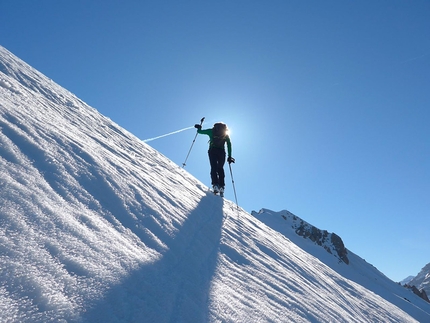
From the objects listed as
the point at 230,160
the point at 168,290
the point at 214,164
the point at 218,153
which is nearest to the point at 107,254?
the point at 168,290

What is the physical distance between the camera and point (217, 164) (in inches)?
342

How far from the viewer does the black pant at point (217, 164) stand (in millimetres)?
8648

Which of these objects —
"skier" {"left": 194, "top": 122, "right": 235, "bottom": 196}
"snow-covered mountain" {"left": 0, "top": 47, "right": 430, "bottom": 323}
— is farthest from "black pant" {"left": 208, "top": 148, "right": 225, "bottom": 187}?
"snow-covered mountain" {"left": 0, "top": 47, "right": 430, "bottom": 323}

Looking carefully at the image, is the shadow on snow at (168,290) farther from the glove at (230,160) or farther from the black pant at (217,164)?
the glove at (230,160)

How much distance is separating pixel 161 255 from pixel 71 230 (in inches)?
37.7

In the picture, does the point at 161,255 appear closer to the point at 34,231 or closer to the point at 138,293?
the point at 138,293

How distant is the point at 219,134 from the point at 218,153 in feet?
1.96

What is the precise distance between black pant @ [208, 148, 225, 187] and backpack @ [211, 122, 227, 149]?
17 centimetres

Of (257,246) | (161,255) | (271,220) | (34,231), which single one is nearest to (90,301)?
(34,231)

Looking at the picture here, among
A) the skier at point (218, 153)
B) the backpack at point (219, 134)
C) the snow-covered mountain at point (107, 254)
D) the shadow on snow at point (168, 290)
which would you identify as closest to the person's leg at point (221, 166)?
the skier at point (218, 153)

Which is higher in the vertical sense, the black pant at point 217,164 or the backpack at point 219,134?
the backpack at point 219,134

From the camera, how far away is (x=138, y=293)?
2.12m

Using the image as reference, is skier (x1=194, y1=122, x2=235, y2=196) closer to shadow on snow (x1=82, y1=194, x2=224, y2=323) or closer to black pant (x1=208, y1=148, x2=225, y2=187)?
black pant (x1=208, y1=148, x2=225, y2=187)

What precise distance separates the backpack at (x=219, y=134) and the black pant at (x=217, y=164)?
17 cm
